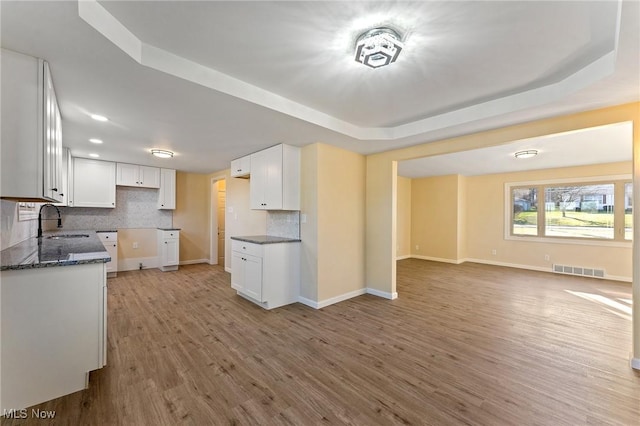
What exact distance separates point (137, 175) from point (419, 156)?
5626 millimetres

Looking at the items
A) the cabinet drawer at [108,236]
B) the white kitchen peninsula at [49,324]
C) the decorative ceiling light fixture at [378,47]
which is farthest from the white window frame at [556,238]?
the cabinet drawer at [108,236]

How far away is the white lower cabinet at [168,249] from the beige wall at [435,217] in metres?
6.45

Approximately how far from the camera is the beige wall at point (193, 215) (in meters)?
6.49

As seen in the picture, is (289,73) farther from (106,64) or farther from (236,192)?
(236,192)

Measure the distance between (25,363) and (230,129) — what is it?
2578 millimetres

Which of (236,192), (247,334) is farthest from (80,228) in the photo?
(247,334)

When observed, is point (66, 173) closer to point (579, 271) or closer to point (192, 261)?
point (192, 261)

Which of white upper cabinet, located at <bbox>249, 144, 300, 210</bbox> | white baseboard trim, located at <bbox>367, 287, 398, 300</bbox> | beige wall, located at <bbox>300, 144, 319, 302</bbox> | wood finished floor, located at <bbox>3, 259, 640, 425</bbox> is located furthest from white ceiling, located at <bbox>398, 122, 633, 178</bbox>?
white upper cabinet, located at <bbox>249, 144, 300, 210</bbox>

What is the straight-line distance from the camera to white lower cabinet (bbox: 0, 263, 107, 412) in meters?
1.66

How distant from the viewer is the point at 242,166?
15.2 feet

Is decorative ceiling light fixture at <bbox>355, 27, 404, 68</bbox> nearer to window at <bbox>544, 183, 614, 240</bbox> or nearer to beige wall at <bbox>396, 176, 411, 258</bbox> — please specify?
beige wall at <bbox>396, 176, 411, 258</bbox>

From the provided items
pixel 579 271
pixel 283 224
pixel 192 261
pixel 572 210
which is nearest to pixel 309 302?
pixel 283 224

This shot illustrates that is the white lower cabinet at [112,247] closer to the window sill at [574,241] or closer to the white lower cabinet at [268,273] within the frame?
the white lower cabinet at [268,273]

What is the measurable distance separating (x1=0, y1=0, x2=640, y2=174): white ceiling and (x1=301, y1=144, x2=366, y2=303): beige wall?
677mm
